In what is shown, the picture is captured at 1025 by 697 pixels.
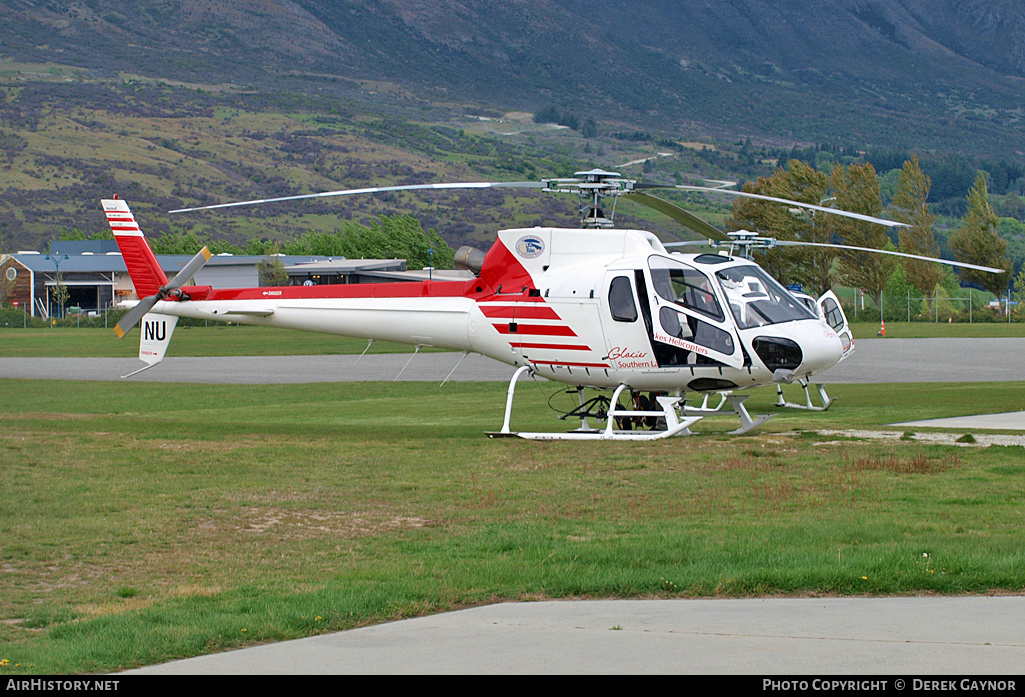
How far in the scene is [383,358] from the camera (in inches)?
1885

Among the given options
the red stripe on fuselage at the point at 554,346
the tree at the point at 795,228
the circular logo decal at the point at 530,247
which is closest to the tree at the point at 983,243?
the tree at the point at 795,228

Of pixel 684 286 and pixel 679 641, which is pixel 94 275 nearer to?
pixel 684 286

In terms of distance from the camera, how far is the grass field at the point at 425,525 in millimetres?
7742

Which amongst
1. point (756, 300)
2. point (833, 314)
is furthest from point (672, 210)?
point (833, 314)

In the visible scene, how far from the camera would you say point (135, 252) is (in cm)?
2131

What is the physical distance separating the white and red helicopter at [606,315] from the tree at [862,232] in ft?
206

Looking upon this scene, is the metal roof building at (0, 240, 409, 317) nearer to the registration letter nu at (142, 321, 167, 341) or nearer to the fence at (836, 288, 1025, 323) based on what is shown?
the fence at (836, 288, 1025, 323)

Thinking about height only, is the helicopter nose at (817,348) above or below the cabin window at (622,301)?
below

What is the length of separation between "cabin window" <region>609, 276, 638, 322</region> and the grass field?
2.06 meters

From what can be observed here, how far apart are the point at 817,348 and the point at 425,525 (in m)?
8.44

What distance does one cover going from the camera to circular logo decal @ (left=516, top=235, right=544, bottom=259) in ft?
61.7

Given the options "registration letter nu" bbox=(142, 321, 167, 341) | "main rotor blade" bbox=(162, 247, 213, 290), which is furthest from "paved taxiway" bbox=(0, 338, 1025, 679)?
"registration letter nu" bbox=(142, 321, 167, 341)

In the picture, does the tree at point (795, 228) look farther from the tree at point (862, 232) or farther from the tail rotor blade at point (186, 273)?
the tail rotor blade at point (186, 273)
